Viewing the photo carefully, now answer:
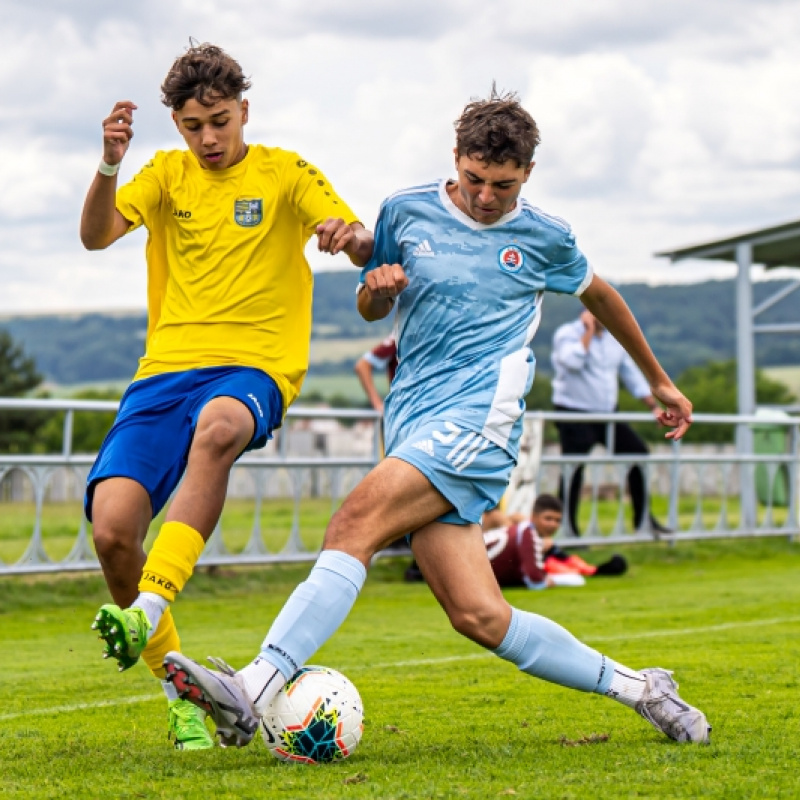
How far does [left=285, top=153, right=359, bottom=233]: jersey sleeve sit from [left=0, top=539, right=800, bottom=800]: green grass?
1819 mm

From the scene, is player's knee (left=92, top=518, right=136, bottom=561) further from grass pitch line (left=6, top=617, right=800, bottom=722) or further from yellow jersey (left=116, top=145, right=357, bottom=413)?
grass pitch line (left=6, top=617, right=800, bottom=722)

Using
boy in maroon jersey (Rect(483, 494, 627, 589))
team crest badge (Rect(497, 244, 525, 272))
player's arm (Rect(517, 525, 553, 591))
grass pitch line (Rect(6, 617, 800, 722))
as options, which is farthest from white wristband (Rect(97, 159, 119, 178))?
player's arm (Rect(517, 525, 553, 591))

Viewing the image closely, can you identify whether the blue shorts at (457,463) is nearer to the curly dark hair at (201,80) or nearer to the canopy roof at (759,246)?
the curly dark hair at (201,80)

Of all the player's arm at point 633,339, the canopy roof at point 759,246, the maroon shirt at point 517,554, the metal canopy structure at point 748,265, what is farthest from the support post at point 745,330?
the player's arm at point 633,339

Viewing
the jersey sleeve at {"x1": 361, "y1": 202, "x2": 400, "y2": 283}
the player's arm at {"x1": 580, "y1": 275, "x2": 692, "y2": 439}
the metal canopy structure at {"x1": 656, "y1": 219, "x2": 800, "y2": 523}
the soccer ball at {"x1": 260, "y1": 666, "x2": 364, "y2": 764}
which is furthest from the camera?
the metal canopy structure at {"x1": 656, "y1": 219, "x2": 800, "y2": 523}

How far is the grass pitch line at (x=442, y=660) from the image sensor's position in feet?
20.1

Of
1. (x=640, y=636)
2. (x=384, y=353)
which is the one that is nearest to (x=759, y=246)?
(x=384, y=353)

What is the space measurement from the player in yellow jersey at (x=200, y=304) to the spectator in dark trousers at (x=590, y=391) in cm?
861

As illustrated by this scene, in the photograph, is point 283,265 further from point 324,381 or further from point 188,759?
point 324,381

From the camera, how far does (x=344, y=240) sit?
16.0 ft

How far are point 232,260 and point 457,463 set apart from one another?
4.07 ft

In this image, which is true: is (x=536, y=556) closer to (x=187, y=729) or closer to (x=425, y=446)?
(x=187, y=729)

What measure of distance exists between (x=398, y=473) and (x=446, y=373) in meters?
0.41

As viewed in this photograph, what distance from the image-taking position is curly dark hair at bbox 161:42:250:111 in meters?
5.17
